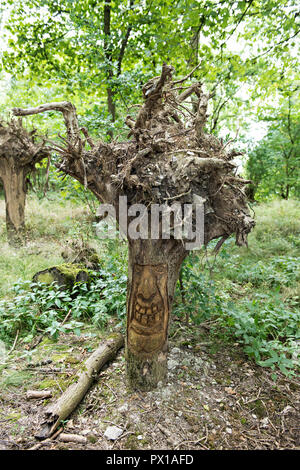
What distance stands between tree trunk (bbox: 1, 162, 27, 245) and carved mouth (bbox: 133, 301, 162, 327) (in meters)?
A: 5.29

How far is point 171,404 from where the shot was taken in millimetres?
2117

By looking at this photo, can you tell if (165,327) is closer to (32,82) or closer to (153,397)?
(153,397)

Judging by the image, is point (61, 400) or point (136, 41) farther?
point (136, 41)

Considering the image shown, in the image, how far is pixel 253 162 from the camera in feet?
31.3

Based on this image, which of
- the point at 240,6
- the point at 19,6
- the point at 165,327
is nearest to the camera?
the point at 165,327

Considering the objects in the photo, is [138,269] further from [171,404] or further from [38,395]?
[38,395]

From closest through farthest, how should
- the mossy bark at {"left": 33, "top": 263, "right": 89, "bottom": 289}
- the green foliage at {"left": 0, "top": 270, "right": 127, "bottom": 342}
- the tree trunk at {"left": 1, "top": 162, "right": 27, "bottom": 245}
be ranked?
the green foliage at {"left": 0, "top": 270, "right": 127, "bottom": 342} → the mossy bark at {"left": 33, "top": 263, "right": 89, "bottom": 289} → the tree trunk at {"left": 1, "top": 162, "right": 27, "bottom": 245}

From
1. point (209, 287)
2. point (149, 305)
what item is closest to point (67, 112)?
point (149, 305)

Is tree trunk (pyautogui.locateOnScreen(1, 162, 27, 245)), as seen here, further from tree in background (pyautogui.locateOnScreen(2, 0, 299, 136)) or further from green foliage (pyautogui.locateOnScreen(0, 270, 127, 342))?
green foliage (pyautogui.locateOnScreen(0, 270, 127, 342))

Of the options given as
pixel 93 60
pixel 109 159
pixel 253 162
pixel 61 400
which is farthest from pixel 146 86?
pixel 253 162

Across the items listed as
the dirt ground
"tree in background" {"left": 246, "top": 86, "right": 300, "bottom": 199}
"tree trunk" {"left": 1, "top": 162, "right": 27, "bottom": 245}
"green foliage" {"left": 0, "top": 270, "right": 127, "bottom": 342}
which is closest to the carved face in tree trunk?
the dirt ground

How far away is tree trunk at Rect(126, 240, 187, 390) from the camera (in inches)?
78.0

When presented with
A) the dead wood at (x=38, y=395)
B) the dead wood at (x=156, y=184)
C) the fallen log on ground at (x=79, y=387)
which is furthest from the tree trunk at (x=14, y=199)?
the dead wood at (x=156, y=184)

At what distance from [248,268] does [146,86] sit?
3.86 m
